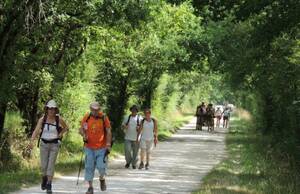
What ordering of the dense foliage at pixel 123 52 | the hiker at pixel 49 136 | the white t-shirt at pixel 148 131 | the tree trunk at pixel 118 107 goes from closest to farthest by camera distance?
the hiker at pixel 49 136 < the dense foliage at pixel 123 52 < the white t-shirt at pixel 148 131 < the tree trunk at pixel 118 107

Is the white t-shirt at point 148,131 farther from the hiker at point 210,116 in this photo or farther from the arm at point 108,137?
the hiker at point 210,116

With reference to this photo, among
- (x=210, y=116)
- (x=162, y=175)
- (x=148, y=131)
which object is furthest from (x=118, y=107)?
(x=162, y=175)

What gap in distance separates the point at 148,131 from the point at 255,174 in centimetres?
341

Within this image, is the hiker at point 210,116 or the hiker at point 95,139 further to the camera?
the hiker at point 210,116

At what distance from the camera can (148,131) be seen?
63.7ft

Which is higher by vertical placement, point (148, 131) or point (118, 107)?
point (118, 107)

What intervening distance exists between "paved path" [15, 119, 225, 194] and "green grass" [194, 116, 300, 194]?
0.51m

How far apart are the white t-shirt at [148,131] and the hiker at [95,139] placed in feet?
20.3

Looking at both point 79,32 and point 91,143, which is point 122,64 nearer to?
point 79,32

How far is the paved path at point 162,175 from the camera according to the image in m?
14.4

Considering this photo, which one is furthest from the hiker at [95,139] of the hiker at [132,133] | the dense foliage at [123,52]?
the hiker at [132,133]

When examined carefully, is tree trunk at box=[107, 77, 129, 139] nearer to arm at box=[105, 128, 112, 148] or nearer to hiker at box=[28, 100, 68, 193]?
arm at box=[105, 128, 112, 148]

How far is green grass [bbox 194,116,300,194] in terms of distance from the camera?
1435 cm

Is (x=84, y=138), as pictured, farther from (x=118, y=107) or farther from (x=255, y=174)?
(x=118, y=107)
